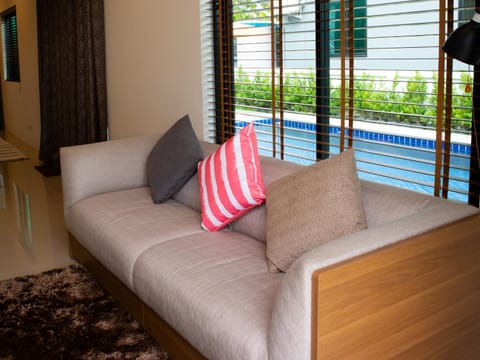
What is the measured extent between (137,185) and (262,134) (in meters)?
0.81

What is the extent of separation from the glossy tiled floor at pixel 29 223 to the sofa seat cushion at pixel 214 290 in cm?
130

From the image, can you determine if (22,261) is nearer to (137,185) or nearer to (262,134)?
(137,185)

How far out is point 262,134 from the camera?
350cm

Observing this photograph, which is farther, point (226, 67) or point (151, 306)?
point (226, 67)

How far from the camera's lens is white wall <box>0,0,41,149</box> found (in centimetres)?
693

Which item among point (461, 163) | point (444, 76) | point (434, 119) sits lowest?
point (461, 163)

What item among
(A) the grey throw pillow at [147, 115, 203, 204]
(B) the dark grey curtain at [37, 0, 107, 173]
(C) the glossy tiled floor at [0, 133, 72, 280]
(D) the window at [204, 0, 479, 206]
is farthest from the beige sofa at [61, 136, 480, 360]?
(B) the dark grey curtain at [37, 0, 107, 173]

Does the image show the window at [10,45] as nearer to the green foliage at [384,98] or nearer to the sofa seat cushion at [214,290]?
the green foliage at [384,98]

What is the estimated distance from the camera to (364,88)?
2705mm

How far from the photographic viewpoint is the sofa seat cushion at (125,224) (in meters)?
2.45

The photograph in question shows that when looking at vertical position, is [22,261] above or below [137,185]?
below

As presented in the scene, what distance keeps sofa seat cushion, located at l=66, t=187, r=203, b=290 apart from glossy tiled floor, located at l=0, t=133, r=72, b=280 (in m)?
0.40

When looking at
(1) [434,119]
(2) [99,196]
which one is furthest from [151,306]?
(1) [434,119]

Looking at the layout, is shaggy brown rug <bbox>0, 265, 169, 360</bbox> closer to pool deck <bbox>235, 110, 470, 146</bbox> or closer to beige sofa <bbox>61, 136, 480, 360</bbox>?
beige sofa <bbox>61, 136, 480, 360</bbox>
